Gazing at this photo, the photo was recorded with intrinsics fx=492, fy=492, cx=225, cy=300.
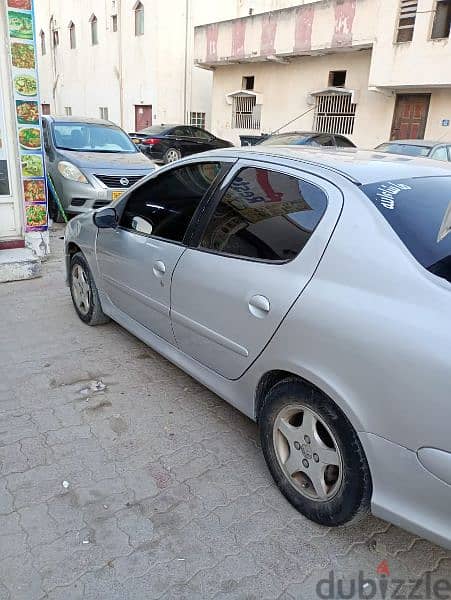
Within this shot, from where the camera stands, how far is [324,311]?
195 centimetres

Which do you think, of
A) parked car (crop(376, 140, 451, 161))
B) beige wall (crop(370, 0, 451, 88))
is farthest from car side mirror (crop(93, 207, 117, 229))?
beige wall (crop(370, 0, 451, 88))

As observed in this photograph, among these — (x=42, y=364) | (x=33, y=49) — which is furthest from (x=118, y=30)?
(x=42, y=364)

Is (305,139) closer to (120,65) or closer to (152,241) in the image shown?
(152,241)

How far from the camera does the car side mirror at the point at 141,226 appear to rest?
3238 millimetres

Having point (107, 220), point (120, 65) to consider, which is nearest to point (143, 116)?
point (120, 65)

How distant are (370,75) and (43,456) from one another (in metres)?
15.5

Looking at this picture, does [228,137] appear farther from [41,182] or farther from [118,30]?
[41,182]

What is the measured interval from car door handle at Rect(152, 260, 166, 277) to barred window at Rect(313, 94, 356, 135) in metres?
15.5

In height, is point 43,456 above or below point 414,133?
below

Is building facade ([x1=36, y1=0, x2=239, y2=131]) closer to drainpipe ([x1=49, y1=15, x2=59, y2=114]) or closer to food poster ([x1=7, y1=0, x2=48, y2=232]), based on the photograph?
drainpipe ([x1=49, y1=15, x2=59, y2=114])

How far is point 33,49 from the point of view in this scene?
5.20m

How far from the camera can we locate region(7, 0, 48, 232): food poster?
16.6 feet

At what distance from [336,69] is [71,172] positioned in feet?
42.5

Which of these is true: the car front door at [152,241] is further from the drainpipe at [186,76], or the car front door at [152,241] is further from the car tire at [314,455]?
the drainpipe at [186,76]
